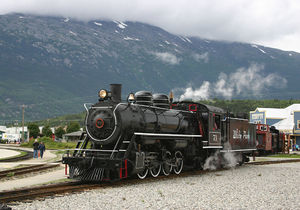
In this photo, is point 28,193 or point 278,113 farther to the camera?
point 278,113

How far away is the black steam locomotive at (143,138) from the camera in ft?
43.0

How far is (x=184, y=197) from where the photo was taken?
411 inches

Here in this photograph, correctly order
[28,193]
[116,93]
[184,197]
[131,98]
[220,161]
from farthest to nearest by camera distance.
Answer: [220,161], [131,98], [116,93], [184,197], [28,193]

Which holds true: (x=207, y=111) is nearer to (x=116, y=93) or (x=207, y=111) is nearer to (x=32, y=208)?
(x=116, y=93)

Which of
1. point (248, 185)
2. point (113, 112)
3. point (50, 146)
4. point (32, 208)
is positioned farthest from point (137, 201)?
point (50, 146)

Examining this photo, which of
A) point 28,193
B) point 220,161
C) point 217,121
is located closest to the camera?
point 28,193

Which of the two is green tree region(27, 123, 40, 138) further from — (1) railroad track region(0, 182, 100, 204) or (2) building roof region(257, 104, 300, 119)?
(1) railroad track region(0, 182, 100, 204)

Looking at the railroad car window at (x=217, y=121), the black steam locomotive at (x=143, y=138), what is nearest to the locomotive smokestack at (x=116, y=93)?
the black steam locomotive at (x=143, y=138)

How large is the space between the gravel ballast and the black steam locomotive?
1.00 metres

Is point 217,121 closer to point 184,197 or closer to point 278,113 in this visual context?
point 184,197

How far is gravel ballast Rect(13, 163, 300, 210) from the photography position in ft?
30.0

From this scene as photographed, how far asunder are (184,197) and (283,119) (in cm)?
5923

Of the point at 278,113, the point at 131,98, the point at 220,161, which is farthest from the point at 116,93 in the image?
the point at 278,113

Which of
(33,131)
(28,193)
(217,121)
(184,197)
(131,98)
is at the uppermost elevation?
(131,98)
